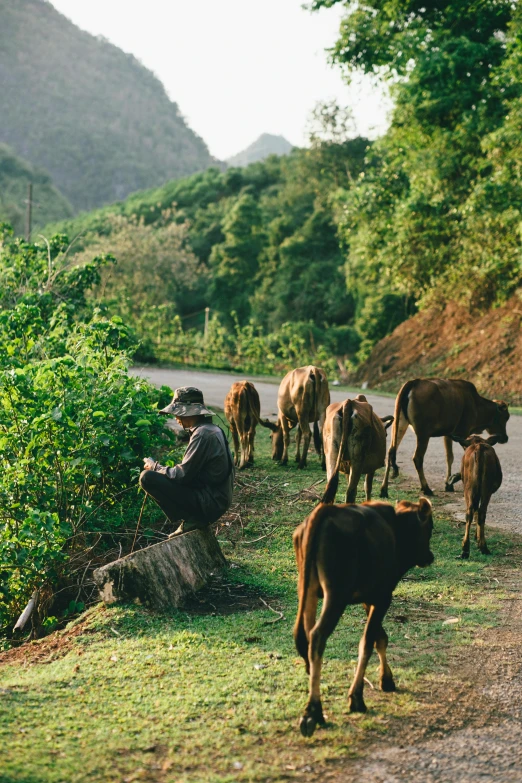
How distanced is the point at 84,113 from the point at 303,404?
137m

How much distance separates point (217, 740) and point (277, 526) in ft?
17.2

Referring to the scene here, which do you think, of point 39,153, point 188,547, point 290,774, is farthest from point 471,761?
point 39,153

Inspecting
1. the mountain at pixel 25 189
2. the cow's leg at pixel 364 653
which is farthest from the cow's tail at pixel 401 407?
the mountain at pixel 25 189

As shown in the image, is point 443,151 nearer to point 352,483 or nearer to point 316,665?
point 352,483

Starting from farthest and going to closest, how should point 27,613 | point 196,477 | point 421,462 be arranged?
point 421,462
point 27,613
point 196,477

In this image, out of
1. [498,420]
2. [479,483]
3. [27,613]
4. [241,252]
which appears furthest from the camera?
[241,252]

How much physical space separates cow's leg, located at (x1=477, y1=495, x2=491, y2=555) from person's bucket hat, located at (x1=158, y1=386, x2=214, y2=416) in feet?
9.13

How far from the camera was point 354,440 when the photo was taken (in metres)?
9.66

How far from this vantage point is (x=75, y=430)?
8.53 meters

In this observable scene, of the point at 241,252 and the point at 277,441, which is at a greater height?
the point at 241,252

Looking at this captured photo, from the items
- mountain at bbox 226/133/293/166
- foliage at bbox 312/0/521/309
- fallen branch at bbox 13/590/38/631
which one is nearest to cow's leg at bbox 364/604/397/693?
fallen branch at bbox 13/590/38/631

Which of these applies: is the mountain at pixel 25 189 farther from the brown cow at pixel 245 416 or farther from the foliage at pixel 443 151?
the brown cow at pixel 245 416

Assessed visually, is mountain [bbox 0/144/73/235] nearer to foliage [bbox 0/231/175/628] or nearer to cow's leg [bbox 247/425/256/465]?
cow's leg [bbox 247/425/256/465]

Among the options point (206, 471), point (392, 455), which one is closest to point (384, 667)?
point (206, 471)
